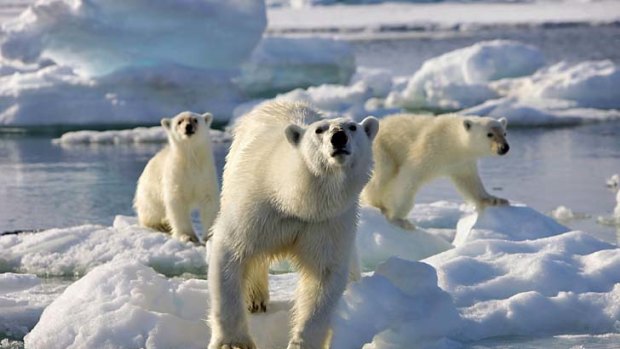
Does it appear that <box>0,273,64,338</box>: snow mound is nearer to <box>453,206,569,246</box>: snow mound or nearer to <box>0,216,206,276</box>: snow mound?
<box>0,216,206,276</box>: snow mound

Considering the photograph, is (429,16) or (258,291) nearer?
(258,291)

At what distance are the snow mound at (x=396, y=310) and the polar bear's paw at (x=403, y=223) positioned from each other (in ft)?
7.17

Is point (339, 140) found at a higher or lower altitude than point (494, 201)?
higher

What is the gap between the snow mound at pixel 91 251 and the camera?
6.25 metres

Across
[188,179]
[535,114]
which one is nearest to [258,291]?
[188,179]

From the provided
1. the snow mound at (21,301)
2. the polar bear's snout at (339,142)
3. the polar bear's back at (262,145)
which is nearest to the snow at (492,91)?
the snow mound at (21,301)

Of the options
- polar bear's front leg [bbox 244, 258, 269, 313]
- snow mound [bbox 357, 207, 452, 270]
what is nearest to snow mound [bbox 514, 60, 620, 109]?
snow mound [bbox 357, 207, 452, 270]

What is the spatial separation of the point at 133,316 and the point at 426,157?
10.3 ft

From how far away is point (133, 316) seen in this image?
4.38 m

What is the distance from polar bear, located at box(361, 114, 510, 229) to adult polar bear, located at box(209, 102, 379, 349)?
290 centimetres

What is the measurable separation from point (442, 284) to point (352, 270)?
1.36 feet

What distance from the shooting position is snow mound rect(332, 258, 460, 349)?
4441 millimetres

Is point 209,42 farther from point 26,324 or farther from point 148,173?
point 26,324

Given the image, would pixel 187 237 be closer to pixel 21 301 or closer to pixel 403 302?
pixel 21 301
